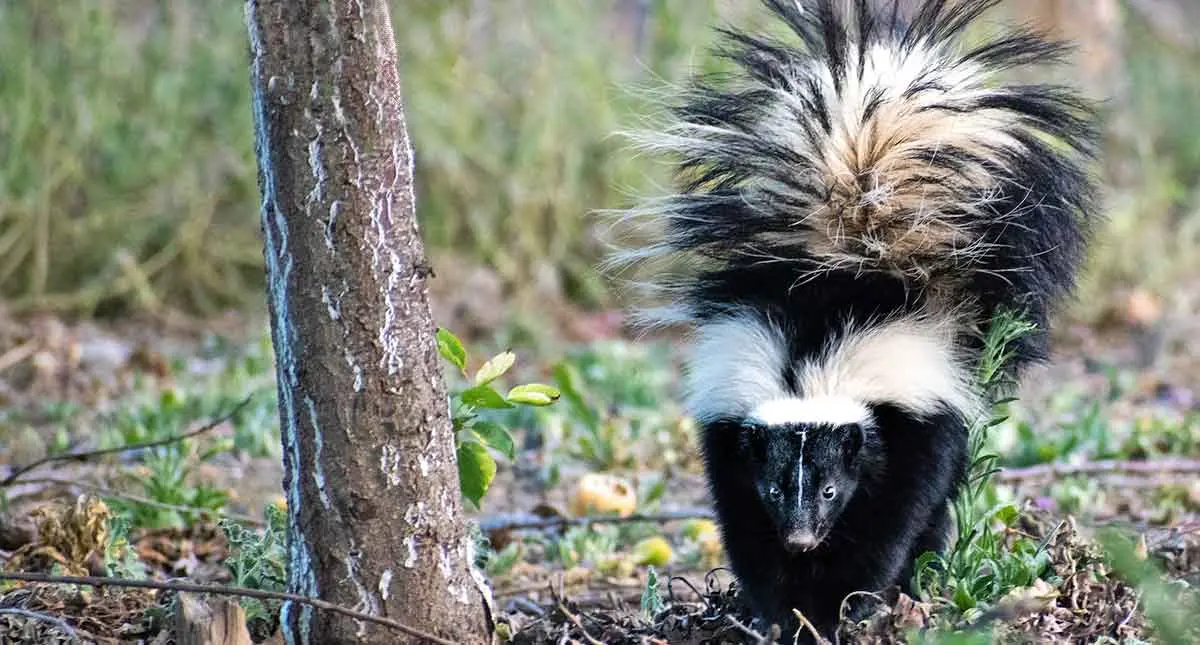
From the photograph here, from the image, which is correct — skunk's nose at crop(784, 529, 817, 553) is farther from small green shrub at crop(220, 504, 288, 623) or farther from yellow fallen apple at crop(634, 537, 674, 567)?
yellow fallen apple at crop(634, 537, 674, 567)

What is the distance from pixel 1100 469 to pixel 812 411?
6.99ft

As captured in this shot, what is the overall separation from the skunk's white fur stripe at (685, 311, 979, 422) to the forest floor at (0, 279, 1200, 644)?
0.21 m

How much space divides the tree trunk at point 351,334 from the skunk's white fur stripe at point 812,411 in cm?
83

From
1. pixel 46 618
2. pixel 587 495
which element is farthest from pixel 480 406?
pixel 587 495

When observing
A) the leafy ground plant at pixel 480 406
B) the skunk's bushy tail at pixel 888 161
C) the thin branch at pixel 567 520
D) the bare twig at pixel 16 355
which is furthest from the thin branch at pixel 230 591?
the bare twig at pixel 16 355

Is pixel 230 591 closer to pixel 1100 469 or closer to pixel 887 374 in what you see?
pixel 887 374

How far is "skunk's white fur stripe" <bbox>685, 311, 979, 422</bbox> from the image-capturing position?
11.8 ft

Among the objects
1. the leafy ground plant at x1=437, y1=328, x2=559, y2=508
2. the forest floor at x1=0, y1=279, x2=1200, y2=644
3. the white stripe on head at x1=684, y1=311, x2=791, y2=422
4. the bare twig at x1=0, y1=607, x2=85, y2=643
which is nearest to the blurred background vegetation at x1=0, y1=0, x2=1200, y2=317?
the forest floor at x1=0, y1=279, x2=1200, y2=644

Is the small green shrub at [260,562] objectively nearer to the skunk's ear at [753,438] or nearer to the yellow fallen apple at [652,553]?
the skunk's ear at [753,438]

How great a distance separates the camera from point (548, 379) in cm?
782

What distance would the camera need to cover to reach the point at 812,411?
11.5 ft

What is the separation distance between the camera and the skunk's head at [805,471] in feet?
11.3

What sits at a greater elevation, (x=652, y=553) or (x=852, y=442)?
(x=852, y=442)

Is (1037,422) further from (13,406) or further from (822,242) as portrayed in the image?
(13,406)
